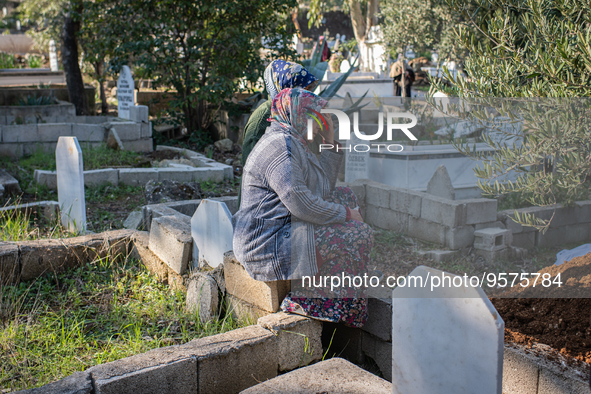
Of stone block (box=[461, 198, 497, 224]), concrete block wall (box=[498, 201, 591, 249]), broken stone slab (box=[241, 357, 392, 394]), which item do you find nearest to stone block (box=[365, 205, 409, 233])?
stone block (box=[461, 198, 497, 224])

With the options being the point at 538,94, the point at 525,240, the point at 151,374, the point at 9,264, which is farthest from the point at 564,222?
the point at 9,264

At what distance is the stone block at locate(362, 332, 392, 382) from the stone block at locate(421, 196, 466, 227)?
3.73 feet

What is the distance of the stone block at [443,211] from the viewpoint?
11.8 feet

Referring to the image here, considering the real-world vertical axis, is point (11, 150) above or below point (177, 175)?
above

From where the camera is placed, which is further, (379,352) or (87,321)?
(87,321)

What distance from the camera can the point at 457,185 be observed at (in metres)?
3.28

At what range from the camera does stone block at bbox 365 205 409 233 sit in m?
3.82

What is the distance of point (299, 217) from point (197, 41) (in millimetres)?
8143

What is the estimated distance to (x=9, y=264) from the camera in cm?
379

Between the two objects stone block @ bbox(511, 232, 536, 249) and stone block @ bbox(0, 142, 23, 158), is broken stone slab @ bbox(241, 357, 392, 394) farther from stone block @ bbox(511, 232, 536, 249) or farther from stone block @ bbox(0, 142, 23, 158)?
stone block @ bbox(0, 142, 23, 158)

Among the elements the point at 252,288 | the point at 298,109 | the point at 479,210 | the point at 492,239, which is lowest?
the point at 252,288

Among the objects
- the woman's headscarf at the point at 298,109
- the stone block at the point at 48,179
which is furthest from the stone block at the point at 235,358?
the stone block at the point at 48,179

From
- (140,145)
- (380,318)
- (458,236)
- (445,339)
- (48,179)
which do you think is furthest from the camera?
(140,145)

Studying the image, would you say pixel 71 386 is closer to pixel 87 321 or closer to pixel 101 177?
pixel 87 321
